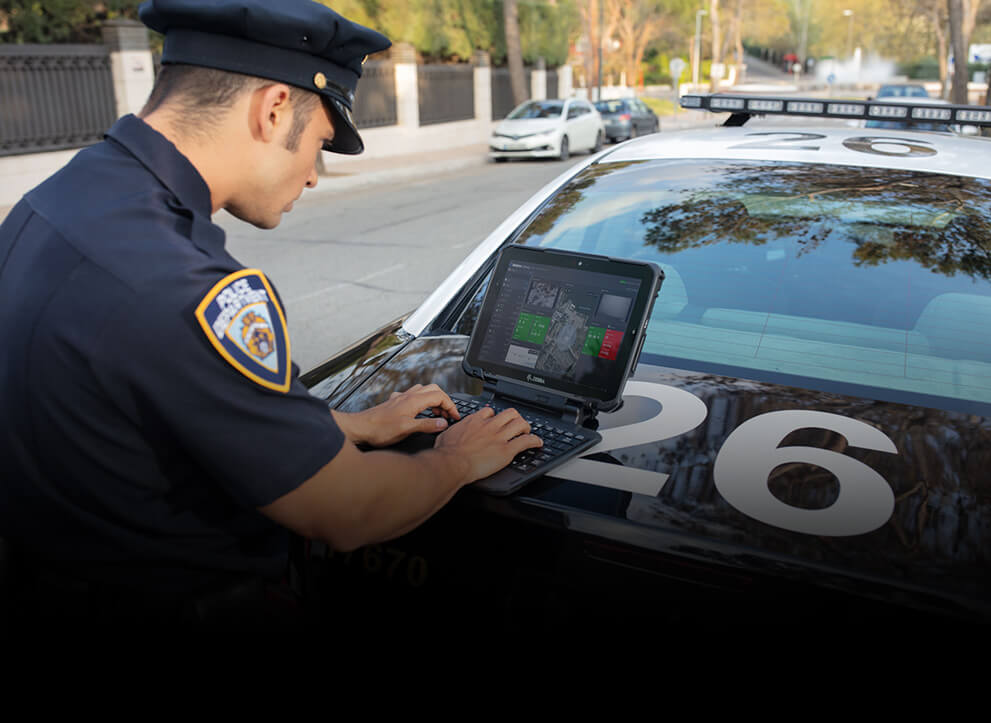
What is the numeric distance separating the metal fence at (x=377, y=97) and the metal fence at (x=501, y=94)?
6.47m

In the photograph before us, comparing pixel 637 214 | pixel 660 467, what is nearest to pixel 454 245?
pixel 637 214

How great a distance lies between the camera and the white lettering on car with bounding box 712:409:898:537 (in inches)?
55.7

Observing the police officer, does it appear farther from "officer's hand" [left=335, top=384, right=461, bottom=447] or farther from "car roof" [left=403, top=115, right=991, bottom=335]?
"car roof" [left=403, top=115, right=991, bottom=335]

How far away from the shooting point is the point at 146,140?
1.35 m

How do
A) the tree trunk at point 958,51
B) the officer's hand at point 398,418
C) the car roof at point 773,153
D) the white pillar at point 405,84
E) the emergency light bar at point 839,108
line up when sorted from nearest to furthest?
the officer's hand at point 398,418, the car roof at point 773,153, the emergency light bar at point 839,108, the tree trunk at point 958,51, the white pillar at point 405,84

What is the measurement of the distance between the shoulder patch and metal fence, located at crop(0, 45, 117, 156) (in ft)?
47.6

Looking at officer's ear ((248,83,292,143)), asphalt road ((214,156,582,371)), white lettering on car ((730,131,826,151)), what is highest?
officer's ear ((248,83,292,143))

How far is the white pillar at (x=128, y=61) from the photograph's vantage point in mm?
15234

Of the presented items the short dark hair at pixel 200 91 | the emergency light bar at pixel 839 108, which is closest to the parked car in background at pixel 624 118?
the emergency light bar at pixel 839 108

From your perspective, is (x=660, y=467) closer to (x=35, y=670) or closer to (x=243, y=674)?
(x=243, y=674)

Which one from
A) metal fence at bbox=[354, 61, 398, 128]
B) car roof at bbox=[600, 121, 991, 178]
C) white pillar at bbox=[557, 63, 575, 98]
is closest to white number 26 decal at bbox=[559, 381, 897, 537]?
car roof at bbox=[600, 121, 991, 178]

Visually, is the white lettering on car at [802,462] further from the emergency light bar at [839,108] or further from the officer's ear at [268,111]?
the emergency light bar at [839,108]

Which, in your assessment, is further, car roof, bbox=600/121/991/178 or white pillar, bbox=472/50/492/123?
white pillar, bbox=472/50/492/123

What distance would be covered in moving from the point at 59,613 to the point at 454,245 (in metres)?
8.81
